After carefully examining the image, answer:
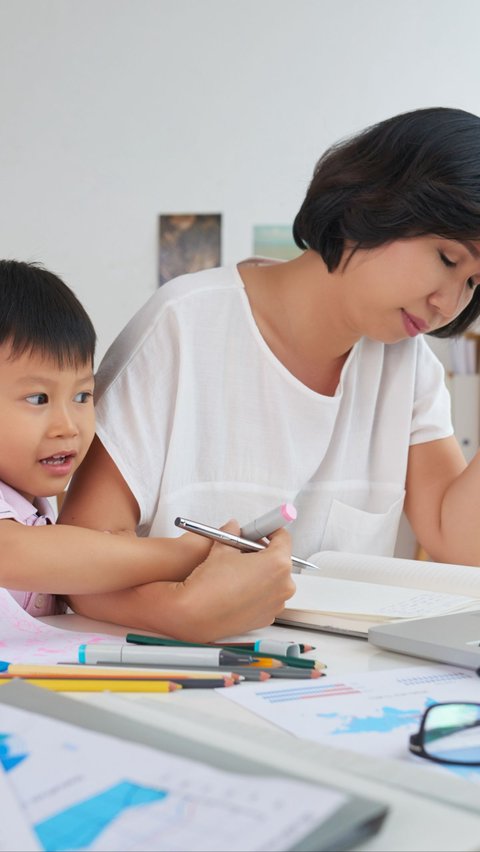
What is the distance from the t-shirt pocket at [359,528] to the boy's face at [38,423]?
43 centimetres

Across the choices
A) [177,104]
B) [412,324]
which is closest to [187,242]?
[177,104]

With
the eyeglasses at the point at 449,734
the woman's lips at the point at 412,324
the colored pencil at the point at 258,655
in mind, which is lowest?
the colored pencil at the point at 258,655

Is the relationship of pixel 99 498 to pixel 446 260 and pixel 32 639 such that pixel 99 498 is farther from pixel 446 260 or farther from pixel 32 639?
pixel 446 260

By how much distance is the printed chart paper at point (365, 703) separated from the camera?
49 centimetres

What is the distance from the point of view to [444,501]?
1.30 metres

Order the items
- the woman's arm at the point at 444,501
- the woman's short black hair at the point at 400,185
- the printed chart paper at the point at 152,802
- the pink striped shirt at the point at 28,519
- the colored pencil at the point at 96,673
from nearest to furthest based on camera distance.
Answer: the printed chart paper at the point at 152,802
the colored pencil at the point at 96,673
the pink striped shirt at the point at 28,519
the woman's short black hair at the point at 400,185
the woman's arm at the point at 444,501

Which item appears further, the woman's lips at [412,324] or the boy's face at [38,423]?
the woman's lips at [412,324]

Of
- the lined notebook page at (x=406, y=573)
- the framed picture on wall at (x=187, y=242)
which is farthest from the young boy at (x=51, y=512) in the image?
the framed picture on wall at (x=187, y=242)

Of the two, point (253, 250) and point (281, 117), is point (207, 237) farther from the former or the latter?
point (281, 117)

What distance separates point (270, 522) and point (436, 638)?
17cm

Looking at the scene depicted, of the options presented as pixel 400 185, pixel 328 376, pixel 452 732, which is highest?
pixel 400 185

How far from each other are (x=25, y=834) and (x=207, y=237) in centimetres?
332

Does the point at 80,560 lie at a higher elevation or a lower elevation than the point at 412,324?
lower

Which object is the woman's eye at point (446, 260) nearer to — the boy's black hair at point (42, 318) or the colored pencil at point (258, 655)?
the boy's black hair at point (42, 318)
